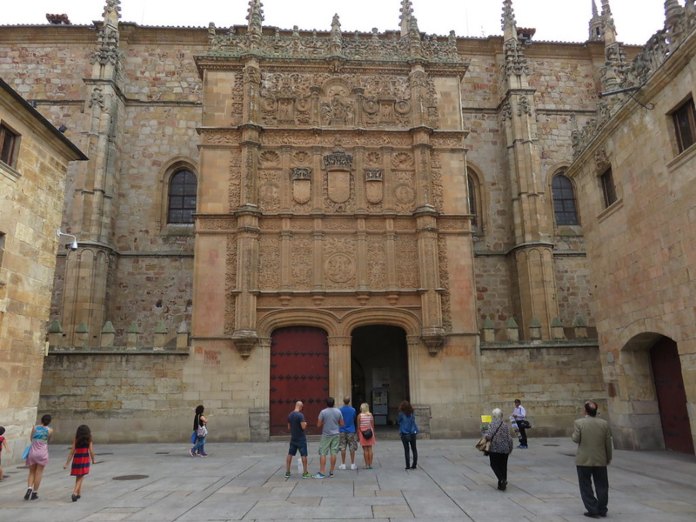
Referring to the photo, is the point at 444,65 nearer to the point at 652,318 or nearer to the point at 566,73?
the point at 566,73

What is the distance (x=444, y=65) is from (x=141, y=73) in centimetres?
1603

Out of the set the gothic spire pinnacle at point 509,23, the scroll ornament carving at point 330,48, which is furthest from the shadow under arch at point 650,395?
the gothic spire pinnacle at point 509,23

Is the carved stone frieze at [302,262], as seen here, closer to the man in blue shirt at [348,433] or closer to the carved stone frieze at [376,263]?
the carved stone frieze at [376,263]

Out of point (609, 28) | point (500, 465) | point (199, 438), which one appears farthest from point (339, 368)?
point (609, 28)

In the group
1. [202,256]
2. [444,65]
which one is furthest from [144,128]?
[444,65]

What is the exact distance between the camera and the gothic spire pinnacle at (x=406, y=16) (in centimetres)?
2262

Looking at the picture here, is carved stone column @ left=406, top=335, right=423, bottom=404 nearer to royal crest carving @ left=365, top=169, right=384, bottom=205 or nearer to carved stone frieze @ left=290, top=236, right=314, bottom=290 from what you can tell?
carved stone frieze @ left=290, top=236, right=314, bottom=290

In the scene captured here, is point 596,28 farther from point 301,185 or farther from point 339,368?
point 339,368

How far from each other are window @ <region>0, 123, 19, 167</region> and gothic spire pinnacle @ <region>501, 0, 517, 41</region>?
23.5 metres

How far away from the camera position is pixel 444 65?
21.9 metres

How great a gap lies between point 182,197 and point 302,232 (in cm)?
960

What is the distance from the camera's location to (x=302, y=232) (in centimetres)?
1972

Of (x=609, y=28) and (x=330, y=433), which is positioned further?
(x=609, y=28)

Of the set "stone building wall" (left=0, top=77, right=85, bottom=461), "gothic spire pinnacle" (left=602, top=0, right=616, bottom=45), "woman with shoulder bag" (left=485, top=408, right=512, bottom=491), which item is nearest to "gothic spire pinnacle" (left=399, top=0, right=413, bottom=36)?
"gothic spire pinnacle" (left=602, top=0, right=616, bottom=45)
